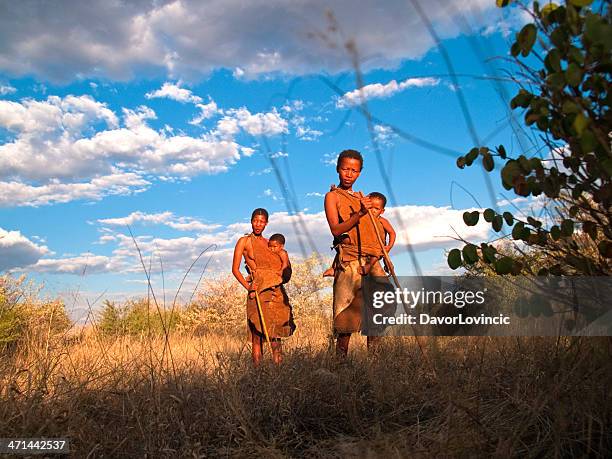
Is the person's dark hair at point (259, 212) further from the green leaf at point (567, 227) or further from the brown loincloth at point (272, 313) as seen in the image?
the green leaf at point (567, 227)

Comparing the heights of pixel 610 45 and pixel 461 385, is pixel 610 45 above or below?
above

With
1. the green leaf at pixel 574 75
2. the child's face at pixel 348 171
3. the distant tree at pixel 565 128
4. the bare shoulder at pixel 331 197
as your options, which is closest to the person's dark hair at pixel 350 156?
the child's face at pixel 348 171

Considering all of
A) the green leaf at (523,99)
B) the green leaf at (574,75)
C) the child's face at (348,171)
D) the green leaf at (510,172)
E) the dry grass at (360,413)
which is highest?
the child's face at (348,171)

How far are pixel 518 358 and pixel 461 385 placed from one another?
0.47 metres

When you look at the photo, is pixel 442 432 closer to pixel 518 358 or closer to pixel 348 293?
pixel 518 358

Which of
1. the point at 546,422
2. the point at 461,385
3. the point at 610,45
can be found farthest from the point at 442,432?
the point at 610,45

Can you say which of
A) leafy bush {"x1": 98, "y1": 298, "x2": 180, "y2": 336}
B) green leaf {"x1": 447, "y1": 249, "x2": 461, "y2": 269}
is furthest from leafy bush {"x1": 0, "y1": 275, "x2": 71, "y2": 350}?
green leaf {"x1": 447, "y1": 249, "x2": 461, "y2": 269}

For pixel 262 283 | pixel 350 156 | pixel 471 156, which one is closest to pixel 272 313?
pixel 262 283

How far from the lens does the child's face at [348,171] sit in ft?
16.6

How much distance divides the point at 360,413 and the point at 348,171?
268cm

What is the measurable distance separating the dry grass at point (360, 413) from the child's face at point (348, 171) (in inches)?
82.7

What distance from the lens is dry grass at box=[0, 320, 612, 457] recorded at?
84.9 inches

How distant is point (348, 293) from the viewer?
481cm

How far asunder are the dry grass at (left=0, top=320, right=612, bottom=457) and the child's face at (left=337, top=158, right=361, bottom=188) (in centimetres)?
210
